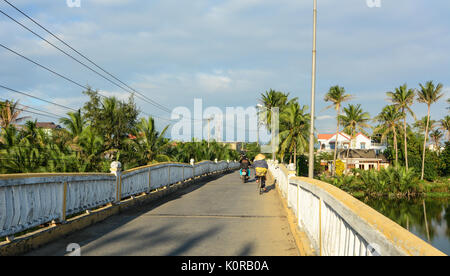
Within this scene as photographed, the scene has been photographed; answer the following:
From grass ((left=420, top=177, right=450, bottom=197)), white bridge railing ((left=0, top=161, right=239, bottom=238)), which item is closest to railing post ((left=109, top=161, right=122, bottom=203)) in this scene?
white bridge railing ((left=0, top=161, right=239, bottom=238))

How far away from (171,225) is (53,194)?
2.77m

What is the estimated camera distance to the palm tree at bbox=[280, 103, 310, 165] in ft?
159

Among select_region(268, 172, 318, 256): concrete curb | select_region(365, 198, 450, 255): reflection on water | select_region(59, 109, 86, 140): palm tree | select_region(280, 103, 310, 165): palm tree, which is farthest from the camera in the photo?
select_region(280, 103, 310, 165): palm tree

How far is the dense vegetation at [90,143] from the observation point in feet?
50.9

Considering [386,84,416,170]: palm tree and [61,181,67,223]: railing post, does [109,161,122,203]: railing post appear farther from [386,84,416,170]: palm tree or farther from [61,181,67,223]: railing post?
[386,84,416,170]: palm tree

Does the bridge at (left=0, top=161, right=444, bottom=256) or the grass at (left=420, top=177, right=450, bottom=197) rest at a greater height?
the bridge at (left=0, top=161, right=444, bottom=256)

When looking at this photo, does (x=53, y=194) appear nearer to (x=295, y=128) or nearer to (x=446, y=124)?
(x=295, y=128)

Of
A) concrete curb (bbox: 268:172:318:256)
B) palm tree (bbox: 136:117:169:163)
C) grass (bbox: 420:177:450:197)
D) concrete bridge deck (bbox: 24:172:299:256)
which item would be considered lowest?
grass (bbox: 420:177:450:197)

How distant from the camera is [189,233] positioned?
300 inches

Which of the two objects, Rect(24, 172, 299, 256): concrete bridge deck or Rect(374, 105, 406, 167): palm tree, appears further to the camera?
Rect(374, 105, 406, 167): palm tree

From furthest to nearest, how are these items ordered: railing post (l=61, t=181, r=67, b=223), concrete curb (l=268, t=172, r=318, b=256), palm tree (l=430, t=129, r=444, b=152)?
palm tree (l=430, t=129, r=444, b=152) → railing post (l=61, t=181, r=67, b=223) → concrete curb (l=268, t=172, r=318, b=256)

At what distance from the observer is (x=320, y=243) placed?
5.04 metres
